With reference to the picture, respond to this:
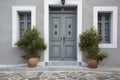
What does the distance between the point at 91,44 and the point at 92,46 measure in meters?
0.10

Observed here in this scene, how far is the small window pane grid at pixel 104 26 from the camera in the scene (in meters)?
→ 9.05

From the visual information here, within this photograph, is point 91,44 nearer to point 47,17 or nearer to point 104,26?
point 104,26

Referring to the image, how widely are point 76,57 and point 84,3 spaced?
105 inches

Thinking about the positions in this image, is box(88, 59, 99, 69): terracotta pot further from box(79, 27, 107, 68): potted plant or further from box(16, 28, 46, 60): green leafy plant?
box(16, 28, 46, 60): green leafy plant

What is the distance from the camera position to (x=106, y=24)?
9.12 m

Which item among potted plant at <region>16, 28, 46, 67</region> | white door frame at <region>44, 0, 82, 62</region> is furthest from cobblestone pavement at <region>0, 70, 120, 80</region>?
white door frame at <region>44, 0, 82, 62</region>

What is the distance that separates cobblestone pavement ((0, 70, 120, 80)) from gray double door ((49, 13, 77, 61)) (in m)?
1.44

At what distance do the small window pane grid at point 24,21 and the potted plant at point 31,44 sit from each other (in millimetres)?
885

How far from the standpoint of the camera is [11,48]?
8.85 meters

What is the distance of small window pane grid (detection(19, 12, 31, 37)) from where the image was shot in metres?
9.13

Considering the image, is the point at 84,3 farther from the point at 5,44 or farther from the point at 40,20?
the point at 5,44

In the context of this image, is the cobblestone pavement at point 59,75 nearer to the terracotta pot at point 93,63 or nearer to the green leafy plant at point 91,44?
the terracotta pot at point 93,63

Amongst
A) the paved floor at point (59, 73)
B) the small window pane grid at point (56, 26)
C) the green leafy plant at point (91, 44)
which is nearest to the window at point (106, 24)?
the green leafy plant at point (91, 44)

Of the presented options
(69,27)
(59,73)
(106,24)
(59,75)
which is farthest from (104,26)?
(59,75)
